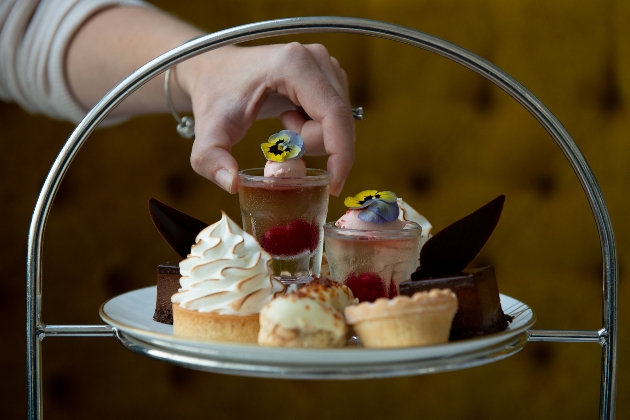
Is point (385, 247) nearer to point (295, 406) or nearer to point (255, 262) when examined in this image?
point (255, 262)

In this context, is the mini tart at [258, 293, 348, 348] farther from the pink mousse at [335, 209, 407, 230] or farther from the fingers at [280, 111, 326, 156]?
the fingers at [280, 111, 326, 156]

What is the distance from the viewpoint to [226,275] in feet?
2.37

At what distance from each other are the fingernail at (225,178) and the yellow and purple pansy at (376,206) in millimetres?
138

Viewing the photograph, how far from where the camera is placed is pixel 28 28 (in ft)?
4.17

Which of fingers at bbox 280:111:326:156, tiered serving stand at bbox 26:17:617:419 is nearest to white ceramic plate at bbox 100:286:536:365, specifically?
tiered serving stand at bbox 26:17:617:419

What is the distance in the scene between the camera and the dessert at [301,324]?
632mm

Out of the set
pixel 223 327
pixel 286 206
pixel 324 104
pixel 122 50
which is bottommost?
pixel 223 327

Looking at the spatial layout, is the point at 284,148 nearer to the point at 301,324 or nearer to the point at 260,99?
the point at 260,99

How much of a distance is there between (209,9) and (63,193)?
507mm

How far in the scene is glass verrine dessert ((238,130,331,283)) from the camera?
86cm

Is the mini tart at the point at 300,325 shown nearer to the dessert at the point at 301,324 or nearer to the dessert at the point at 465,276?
the dessert at the point at 301,324

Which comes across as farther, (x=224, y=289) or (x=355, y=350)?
(x=224, y=289)

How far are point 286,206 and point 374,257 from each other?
0.13 meters

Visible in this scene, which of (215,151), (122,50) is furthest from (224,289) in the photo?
(122,50)
